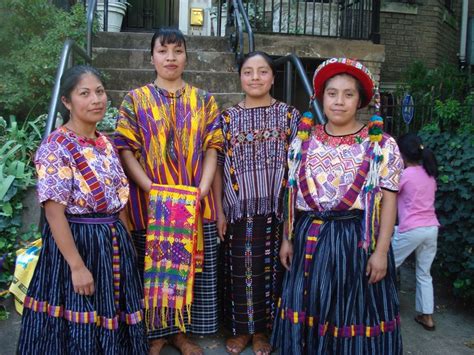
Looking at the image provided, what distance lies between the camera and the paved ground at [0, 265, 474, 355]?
10.5 ft

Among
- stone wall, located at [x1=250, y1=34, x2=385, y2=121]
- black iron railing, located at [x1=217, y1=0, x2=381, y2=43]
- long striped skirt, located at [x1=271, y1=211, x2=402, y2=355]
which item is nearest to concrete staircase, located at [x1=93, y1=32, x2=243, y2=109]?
stone wall, located at [x1=250, y1=34, x2=385, y2=121]

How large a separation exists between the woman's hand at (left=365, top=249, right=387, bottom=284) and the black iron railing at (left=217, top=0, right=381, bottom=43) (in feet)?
16.6

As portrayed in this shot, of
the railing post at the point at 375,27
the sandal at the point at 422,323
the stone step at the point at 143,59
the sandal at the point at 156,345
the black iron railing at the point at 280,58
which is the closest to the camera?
the sandal at the point at 156,345

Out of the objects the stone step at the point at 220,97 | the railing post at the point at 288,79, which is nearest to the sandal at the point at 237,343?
the railing post at the point at 288,79

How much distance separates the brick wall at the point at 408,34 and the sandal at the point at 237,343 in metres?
7.17

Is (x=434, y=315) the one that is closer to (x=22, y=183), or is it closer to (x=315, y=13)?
(x=22, y=183)

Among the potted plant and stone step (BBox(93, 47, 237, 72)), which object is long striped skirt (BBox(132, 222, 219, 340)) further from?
the potted plant

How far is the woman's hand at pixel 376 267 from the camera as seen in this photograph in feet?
8.29

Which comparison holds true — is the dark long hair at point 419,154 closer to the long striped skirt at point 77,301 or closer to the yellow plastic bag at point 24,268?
the long striped skirt at point 77,301

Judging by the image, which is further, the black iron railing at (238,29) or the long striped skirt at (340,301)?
the black iron railing at (238,29)

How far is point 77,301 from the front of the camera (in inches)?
94.3

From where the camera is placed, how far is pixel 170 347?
313 cm

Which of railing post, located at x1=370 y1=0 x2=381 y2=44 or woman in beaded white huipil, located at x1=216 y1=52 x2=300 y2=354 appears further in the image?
railing post, located at x1=370 y1=0 x2=381 y2=44

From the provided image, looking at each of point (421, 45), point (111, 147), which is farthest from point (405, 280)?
point (421, 45)
